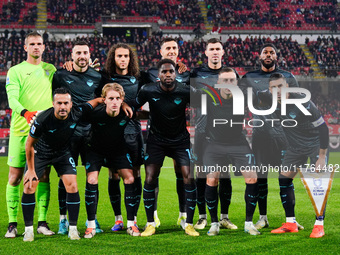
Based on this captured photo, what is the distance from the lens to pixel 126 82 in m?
6.59

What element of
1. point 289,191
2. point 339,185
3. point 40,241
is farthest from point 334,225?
point 339,185

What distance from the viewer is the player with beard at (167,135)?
6.19 meters

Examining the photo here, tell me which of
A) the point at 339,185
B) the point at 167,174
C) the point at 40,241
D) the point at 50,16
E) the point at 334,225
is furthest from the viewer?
the point at 50,16

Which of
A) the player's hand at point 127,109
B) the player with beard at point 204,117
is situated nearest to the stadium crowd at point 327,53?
the player with beard at point 204,117

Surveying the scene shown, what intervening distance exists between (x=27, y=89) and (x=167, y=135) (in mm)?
1983

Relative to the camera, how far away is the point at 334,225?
6.92 metres

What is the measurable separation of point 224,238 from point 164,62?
2344mm

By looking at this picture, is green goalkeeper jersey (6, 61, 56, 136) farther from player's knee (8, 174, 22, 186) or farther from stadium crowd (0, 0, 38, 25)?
stadium crowd (0, 0, 38, 25)

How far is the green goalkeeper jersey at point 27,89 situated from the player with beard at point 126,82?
817mm

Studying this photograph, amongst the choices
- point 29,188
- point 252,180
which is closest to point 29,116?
point 29,188

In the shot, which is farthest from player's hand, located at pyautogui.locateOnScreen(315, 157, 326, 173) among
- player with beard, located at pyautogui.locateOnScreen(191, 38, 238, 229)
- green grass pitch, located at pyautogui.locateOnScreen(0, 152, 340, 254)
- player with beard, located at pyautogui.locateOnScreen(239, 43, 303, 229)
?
player with beard, located at pyautogui.locateOnScreen(191, 38, 238, 229)

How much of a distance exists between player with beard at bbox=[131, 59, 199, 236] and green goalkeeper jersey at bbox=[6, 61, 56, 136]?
1293mm

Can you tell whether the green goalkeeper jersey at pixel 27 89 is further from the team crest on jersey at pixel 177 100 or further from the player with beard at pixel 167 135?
the team crest on jersey at pixel 177 100

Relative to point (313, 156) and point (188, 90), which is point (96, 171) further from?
point (313, 156)
